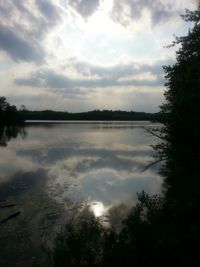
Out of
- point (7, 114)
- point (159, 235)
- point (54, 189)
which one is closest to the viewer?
point (159, 235)

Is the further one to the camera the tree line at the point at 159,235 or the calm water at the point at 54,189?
the calm water at the point at 54,189

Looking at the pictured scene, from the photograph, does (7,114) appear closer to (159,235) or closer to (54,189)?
(54,189)

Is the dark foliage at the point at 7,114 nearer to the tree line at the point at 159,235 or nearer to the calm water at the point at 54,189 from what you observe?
the calm water at the point at 54,189

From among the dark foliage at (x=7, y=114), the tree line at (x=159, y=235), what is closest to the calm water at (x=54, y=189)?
the tree line at (x=159, y=235)

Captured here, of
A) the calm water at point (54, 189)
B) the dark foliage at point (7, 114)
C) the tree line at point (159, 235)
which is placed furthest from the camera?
the dark foliage at point (7, 114)

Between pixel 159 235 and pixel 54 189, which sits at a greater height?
pixel 159 235

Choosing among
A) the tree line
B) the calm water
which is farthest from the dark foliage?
the tree line

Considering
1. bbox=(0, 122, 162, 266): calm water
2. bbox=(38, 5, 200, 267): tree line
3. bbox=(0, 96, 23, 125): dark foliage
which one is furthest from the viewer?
bbox=(0, 96, 23, 125): dark foliage

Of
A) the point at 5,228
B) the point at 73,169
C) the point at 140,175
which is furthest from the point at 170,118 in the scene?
the point at 73,169

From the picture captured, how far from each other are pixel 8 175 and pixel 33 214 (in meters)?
10.8

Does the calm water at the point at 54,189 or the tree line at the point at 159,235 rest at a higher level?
the tree line at the point at 159,235

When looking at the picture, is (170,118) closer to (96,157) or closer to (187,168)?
(187,168)

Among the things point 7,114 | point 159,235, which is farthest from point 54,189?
point 7,114

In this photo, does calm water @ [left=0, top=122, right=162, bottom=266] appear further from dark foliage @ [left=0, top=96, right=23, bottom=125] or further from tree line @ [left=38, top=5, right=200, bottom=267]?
dark foliage @ [left=0, top=96, right=23, bottom=125]
